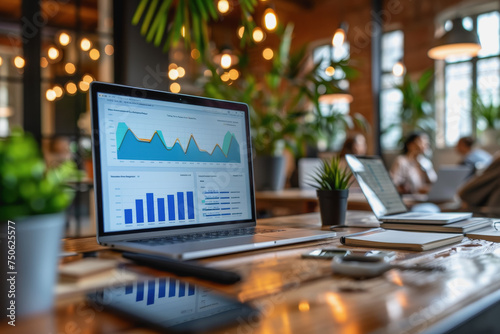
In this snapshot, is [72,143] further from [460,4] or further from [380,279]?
[460,4]

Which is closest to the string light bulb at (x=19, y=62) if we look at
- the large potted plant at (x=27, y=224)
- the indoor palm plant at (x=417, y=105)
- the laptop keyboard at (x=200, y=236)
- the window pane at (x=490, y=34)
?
the laptop keyboard at (x=200, y=236)

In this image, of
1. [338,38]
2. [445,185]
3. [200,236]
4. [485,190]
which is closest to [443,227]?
[200,236]

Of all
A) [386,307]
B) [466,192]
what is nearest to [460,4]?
[466,192]

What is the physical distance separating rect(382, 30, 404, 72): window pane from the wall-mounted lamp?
412 cm

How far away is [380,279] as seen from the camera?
647 millimetres

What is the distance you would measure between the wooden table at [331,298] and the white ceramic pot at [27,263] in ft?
0.07

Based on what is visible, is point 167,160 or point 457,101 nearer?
point 167,160

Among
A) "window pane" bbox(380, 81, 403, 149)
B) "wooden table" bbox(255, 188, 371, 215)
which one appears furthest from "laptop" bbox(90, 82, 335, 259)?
"window pane" bbox(380, 81, 403, 149)

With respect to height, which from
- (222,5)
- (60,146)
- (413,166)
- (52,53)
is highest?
(222,5)

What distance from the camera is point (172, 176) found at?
948mm

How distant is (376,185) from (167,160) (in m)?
0.71

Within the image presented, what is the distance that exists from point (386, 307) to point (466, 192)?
2057mm

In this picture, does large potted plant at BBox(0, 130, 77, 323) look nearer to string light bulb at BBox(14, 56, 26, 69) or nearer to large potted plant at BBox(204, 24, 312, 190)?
large potted plant at BBox(204, 24, 312, 190)

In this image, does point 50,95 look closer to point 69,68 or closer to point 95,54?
point 69,68
